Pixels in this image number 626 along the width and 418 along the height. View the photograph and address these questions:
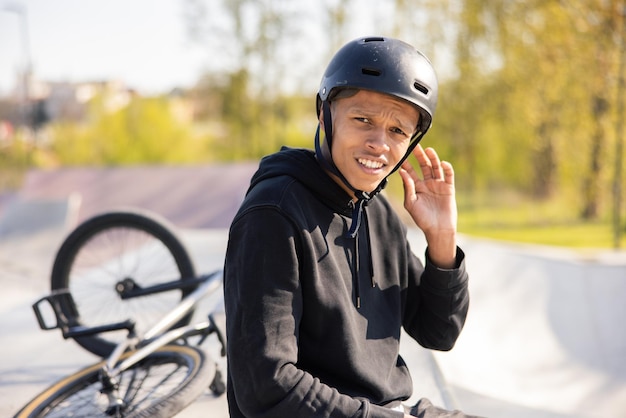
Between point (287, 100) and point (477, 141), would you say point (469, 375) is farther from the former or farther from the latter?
point (287, 100)

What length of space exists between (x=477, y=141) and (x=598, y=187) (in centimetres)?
383

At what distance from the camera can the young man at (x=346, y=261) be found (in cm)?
146

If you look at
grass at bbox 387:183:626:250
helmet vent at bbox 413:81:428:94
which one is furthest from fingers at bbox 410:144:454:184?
grass at bbox 387:183:626:250

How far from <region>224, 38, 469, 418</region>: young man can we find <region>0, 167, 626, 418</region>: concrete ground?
1108 millimetres

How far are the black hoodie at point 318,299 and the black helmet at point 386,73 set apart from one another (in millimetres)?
239

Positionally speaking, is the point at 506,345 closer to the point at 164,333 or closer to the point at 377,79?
the point at 164,333

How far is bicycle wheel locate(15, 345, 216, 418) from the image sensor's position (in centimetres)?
236

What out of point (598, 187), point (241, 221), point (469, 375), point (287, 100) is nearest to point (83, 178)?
point (287, 100)

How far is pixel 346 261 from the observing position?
5.62 feet

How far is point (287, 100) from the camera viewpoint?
18.3 metres

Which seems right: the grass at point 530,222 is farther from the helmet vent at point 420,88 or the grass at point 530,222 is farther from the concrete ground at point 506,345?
the helmet vent at point 420,88

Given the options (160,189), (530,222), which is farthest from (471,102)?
(160,189)

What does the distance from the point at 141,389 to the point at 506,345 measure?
10.3 ft

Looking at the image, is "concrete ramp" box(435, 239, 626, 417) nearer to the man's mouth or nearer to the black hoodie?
the black hoodie
